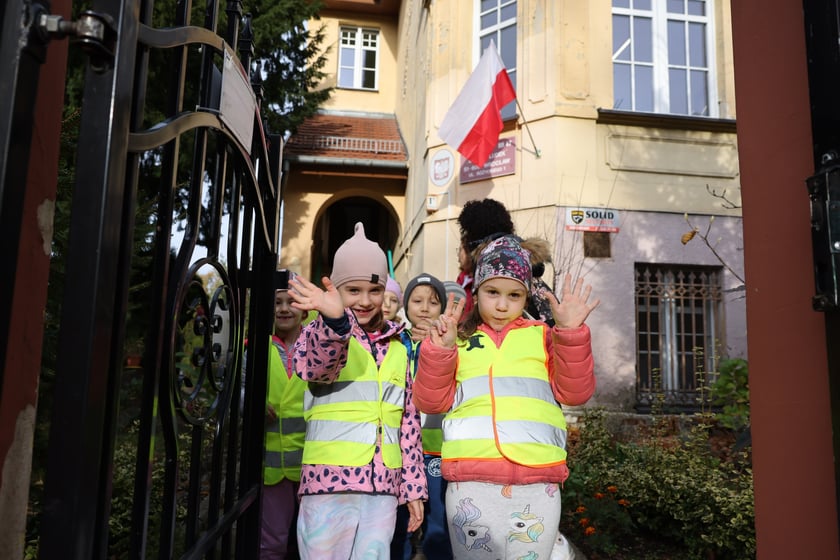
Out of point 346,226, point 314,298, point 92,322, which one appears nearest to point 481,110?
point 314,298

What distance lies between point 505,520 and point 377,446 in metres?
0.58

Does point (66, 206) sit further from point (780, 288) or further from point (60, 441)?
point (780, 288)

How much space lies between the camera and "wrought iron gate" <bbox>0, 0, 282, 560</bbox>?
0.84 m

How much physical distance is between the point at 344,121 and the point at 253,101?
12.5 meters

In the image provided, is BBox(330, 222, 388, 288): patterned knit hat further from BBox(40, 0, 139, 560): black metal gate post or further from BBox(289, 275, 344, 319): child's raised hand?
BBox(40, 0, 139, 560): black metal gate post

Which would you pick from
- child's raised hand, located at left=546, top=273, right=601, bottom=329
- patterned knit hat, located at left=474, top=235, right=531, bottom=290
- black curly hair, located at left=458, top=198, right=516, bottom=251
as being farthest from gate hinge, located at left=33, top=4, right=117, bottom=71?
black curly hair, located at left=458, top=198, right=516, bottom=251

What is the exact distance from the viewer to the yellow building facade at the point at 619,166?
7.84 metres

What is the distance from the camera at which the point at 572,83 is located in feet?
26.8

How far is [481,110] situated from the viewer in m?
7.71

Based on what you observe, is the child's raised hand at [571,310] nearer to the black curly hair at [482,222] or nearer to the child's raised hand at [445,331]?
the child's raised hand at [445,331]

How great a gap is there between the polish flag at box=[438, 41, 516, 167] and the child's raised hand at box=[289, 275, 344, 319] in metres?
6.22

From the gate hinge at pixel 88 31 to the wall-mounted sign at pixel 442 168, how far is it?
8.39 meters

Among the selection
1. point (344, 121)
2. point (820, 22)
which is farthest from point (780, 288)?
point (344, 121)

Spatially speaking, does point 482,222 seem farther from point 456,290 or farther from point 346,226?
point 346,226
